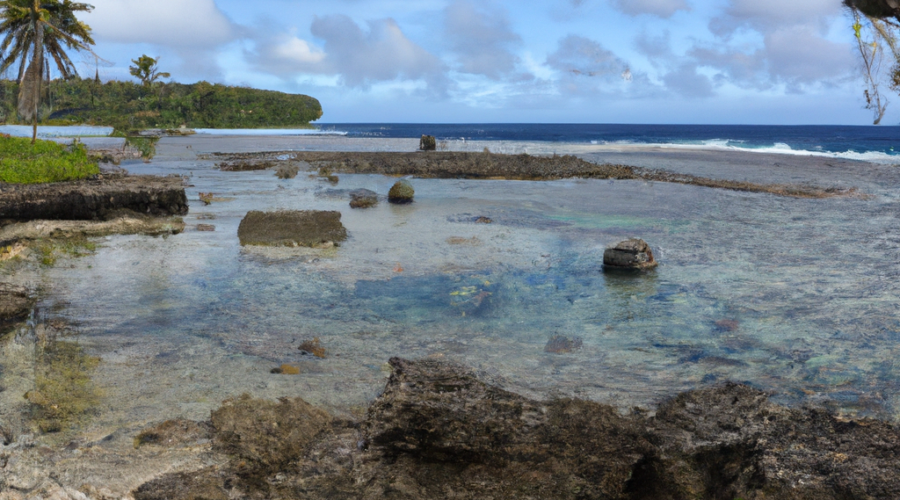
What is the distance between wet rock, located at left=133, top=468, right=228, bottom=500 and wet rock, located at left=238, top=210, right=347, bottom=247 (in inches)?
261

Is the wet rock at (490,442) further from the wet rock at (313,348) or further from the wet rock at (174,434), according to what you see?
the wet rock at (313,348)

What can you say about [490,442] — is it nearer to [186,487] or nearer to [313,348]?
[186,487]

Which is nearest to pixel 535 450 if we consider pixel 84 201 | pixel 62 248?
pixel 62 248

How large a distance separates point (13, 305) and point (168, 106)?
98069mm

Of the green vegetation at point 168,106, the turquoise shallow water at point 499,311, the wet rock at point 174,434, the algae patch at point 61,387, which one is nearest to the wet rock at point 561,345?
the turquoise shallow water at point 499,311

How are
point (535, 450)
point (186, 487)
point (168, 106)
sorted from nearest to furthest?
point (186, 487)
point (535, 450)
point (168, 106)

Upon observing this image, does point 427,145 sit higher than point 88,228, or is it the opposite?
point 427,145

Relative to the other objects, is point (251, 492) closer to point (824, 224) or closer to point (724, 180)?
point (824, 224)

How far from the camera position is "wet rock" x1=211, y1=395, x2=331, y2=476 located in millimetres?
3244

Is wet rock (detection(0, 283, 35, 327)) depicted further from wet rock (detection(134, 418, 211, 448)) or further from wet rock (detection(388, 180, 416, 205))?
wet rock (detection(388, 180, 416, 205))

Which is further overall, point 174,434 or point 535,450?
point 174,434

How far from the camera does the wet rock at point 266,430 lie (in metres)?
3.24

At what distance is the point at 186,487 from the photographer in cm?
290

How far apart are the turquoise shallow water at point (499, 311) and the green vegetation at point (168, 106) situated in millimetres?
76828
